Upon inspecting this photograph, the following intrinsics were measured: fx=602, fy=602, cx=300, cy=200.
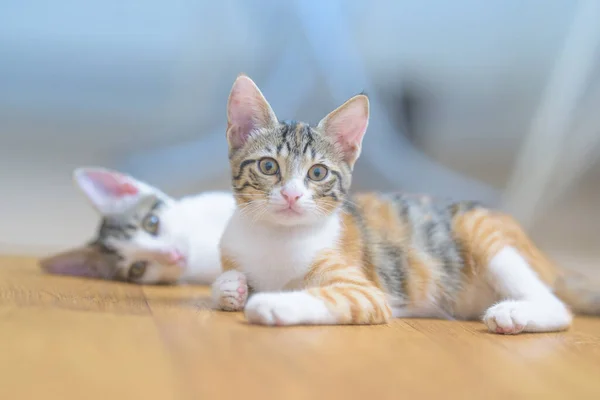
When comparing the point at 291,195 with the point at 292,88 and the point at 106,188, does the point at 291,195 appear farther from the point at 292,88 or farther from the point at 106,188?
the point at 292,88

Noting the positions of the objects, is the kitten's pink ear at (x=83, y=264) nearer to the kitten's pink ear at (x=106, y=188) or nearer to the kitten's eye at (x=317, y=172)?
the kitten's pink ear at (x=106, y=188)

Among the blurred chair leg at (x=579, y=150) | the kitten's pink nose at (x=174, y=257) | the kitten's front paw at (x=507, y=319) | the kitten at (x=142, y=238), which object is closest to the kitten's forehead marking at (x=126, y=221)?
the kitten at (x=142, y=238)

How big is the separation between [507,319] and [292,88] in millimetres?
1263

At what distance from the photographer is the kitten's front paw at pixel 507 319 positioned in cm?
122

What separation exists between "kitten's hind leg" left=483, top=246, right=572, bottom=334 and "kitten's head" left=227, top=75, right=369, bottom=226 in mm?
410

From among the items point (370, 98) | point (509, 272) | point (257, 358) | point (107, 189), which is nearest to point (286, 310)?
point (257, 358)

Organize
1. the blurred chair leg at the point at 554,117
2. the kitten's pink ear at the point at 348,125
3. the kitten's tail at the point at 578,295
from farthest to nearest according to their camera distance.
Result: the blurred chair leg at the point at 554,117
the kitten's tail at the point at 578,295
the kitten's pink ear at the point at 348,125

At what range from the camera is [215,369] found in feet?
2.82

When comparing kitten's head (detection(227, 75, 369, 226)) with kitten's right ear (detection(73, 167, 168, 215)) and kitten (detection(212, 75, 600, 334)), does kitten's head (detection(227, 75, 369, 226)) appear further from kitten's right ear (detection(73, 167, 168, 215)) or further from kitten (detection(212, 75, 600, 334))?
kitten's right ear (detection(73, 167, 168, 215))

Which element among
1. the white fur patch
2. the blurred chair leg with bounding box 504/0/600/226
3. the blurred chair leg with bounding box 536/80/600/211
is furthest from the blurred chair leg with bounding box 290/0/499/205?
the white fur patch

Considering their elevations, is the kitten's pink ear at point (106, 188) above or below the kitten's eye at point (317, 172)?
below

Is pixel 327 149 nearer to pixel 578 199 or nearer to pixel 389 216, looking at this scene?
pixel 389 216

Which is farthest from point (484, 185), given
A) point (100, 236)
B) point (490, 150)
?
point (100, 236)

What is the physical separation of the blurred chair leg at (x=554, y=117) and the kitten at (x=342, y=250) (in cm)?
90
